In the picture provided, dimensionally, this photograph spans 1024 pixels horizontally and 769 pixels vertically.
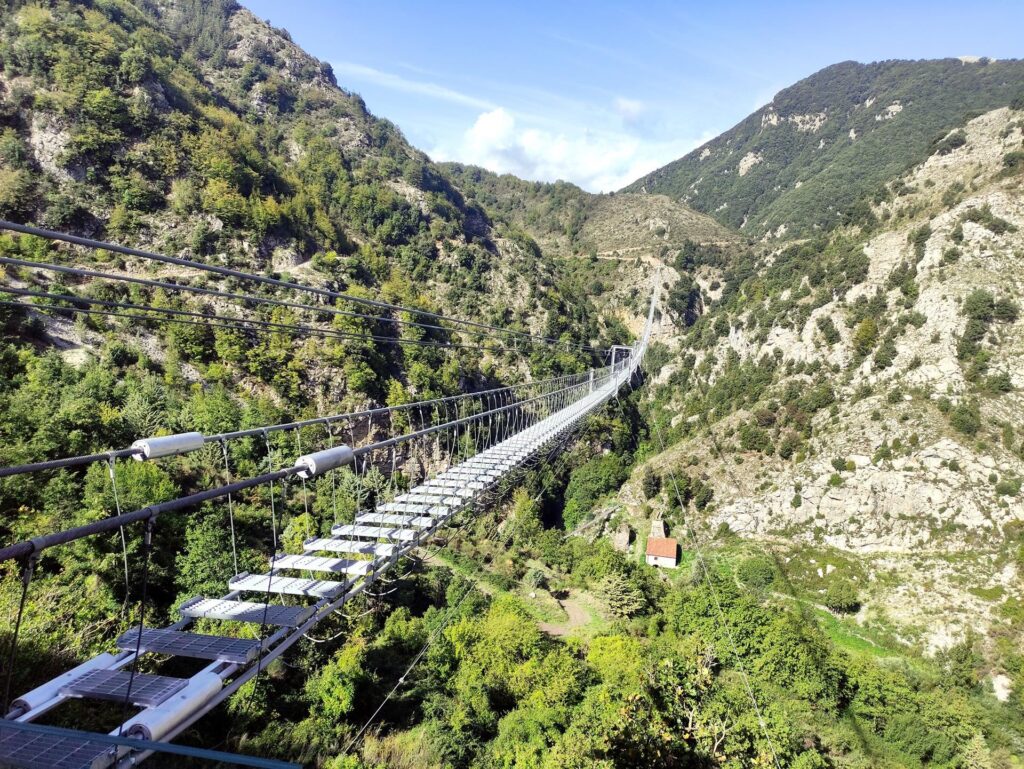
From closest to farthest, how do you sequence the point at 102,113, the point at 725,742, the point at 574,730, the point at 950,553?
the point at 574,730 < the point at 725,742 < the point at 950,553 < the point at 102,113

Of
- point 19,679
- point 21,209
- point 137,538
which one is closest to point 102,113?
point 21,209

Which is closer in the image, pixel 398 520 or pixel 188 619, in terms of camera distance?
pixel 188 619

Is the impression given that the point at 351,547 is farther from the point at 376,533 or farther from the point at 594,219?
the point at 594,219

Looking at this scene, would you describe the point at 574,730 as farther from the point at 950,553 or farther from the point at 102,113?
the point at 102,113

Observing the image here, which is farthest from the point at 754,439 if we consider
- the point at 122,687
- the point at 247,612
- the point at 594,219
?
the point at 594,219

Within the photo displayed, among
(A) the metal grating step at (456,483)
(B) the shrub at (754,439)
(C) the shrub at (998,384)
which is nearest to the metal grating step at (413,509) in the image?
(A) the metal grating step at (456,483)

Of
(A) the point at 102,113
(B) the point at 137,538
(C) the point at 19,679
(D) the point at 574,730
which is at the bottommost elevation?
(D) the point at 574,730

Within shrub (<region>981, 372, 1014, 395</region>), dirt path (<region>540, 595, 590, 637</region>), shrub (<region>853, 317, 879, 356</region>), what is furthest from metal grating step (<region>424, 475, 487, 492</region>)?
shrub (<region>853, 317, 879, 356</region>)
